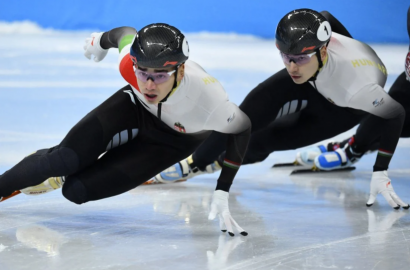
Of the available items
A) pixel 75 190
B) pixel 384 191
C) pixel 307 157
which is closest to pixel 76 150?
pixel 75 190

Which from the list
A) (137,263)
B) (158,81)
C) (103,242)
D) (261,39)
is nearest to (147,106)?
(158,81)

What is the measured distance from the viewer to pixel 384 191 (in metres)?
4.88

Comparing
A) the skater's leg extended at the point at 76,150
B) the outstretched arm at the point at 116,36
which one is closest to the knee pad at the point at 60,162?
the skater's leg extended at the point at 76,150

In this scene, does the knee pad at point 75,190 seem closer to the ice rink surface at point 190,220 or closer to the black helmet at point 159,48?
the ice rink surface at point 190,220

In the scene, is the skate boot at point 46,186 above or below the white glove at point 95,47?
below

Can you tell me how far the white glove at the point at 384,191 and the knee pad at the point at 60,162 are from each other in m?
2.11

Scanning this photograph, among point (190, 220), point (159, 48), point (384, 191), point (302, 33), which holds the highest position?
point (159, 48)

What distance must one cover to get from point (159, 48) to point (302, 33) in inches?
42.5

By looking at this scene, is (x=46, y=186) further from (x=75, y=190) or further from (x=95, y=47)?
(x=95, y=47)

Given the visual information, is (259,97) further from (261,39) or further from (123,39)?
(261,39)

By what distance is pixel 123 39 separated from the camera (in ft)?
14.8

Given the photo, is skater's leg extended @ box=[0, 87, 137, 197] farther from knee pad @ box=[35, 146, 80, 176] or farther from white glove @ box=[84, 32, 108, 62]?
white glove @ box=[84, 32, 108, 62]

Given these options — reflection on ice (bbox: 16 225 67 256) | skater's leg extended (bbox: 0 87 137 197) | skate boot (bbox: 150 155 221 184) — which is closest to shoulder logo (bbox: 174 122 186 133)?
skater's leg extended (bbox: 0 87 137 197)

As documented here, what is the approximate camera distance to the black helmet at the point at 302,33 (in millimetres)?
4387
